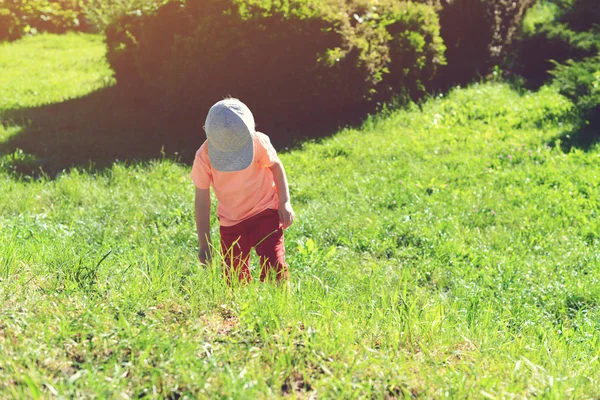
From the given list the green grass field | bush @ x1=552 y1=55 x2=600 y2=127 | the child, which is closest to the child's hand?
the child

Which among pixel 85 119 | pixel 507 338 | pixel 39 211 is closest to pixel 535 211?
pixel 507 338

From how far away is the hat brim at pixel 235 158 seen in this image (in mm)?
3666

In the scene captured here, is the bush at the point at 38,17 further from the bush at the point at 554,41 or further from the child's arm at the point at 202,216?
the child's arm at the point at 202,216

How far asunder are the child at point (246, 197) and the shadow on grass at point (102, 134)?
347 centimetres

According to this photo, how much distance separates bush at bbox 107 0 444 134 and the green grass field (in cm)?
61

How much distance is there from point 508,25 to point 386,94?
10.8 feet

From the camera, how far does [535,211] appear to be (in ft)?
19.1

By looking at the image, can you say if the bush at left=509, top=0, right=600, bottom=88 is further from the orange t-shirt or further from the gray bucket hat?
the gray bucket hat

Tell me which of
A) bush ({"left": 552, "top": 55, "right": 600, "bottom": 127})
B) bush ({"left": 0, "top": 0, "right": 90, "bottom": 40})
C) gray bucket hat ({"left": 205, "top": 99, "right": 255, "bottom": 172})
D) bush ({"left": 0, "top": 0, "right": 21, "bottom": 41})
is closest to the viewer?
gray bucket hat ({"left": 205, "top": 99, "right": 255, "bottom": 172})

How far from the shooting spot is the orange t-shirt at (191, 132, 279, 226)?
153 inches

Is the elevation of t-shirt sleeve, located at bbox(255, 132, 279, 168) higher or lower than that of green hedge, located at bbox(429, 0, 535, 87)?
higher

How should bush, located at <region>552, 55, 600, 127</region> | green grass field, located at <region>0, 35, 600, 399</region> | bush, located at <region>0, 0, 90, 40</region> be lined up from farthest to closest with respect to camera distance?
1. bush, located at <region>0, 0, 90, 40</region>
2. bush, located at <region>552, 55, 600, 127</region>
3. green grass field, located at <region>0, 35, 600, 399</region>

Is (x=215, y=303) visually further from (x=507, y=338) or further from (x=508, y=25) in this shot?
(x=508, y=25)

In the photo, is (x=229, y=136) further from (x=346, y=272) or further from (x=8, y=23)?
(x=8, y=23)
